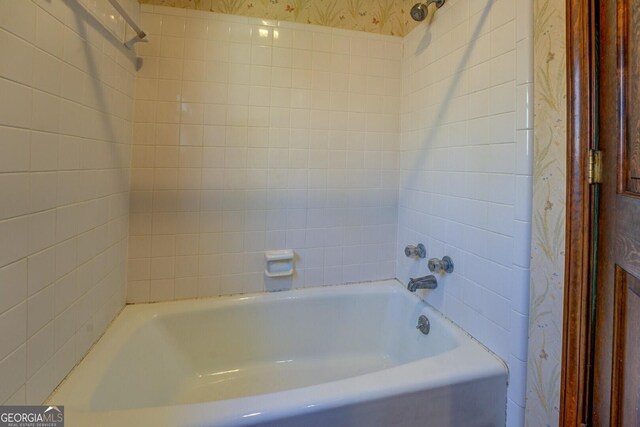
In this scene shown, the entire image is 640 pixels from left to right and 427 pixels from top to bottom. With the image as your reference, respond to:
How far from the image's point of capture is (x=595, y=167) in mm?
782

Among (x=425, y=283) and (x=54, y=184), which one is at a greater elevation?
(x=54, y=184)

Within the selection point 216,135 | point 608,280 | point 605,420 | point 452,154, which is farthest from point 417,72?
→ point 605,420

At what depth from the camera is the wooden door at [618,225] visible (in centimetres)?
67

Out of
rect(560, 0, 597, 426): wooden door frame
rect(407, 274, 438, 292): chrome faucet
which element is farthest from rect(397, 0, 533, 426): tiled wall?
rect(560, 0, 597, 426): wooden door frame

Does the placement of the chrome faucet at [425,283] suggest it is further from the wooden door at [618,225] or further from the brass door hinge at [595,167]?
the brass door hinge at [595,167]

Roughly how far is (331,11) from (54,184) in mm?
1504

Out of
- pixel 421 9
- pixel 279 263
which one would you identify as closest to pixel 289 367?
pixel 279 263

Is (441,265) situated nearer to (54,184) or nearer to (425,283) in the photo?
(425,283)

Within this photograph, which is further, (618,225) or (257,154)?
(257,154)

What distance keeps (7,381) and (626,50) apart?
1.60 m

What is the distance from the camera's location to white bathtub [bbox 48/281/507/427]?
832 millimetres

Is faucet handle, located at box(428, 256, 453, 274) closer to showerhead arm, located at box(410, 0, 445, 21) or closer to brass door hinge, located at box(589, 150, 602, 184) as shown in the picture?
brass door hinge, located at box(589, 150, 602, 184)

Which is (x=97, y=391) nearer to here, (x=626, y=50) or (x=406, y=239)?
(x=406, y=239)

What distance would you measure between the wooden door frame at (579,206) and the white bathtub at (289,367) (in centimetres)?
24
